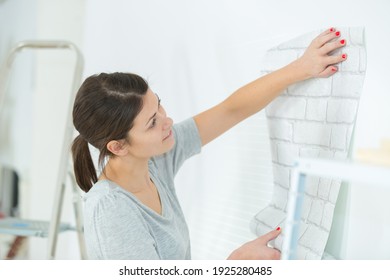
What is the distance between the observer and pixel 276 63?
4.31ft

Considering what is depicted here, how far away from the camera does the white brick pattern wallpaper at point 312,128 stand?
1.12 meters

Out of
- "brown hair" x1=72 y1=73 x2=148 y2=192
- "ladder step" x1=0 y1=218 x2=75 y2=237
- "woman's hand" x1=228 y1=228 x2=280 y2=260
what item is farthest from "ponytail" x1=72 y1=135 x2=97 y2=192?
"ladder step" x1=0 y1=218 x2=75 y2=237

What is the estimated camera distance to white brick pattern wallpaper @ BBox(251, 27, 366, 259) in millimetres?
1118

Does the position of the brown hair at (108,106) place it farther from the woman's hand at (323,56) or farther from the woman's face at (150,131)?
the woman's hand at (323,56)

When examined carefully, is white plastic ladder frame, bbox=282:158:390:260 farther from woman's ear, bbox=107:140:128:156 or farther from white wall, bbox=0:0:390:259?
woman's ear, bbox=107:140:128:156

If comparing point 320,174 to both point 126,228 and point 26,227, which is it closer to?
point 126,228

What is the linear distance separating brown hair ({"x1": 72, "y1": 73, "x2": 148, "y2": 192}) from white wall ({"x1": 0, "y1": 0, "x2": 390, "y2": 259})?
37 centimetres

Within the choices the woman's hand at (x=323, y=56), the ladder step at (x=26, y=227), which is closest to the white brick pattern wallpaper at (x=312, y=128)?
the woman's hand at (x=323, y=56)

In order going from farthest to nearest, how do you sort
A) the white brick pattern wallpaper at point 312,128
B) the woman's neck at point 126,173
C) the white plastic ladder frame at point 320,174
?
the woman's neck at point 126,173
the white brick pattern wallpaper at point 312,128
the white plastic ladder frame at point 320,174

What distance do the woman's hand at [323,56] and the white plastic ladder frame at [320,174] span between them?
0.38 metres

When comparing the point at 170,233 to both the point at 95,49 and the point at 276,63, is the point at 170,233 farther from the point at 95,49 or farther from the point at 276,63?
the point at 95,49

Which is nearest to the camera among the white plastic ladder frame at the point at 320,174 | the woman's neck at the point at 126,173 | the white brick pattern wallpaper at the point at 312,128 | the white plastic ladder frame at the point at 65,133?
the white plastic ladder frame at the point at 320,174

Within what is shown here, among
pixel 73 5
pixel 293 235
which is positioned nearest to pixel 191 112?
pixel 293 235
